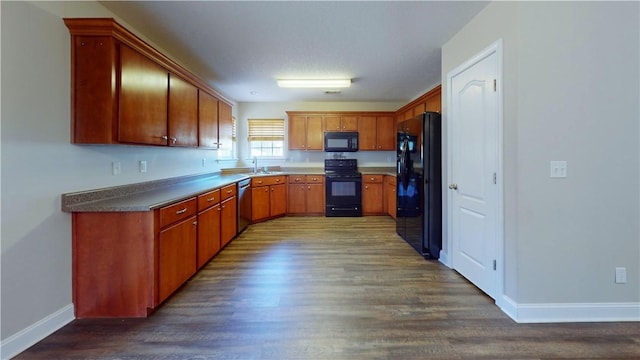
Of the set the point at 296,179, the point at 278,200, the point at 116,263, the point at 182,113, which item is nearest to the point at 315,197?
the point at 296,179

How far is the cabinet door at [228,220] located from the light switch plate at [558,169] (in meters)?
3.22

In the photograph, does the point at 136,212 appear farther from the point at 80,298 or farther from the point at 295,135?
the point at 295,135

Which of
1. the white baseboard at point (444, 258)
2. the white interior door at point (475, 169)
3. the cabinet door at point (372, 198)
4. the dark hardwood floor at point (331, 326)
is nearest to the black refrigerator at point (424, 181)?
the white baseboard at point (444, 258)

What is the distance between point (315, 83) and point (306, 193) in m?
2.27

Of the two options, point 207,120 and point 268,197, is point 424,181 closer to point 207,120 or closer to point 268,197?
point 207,120

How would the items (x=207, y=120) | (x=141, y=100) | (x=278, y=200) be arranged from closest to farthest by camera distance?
(x=141, y=100), (x=207, y=120), (x=278, y=200)

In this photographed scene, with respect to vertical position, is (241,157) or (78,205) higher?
(241,157)

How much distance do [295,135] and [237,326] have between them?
15.1ft

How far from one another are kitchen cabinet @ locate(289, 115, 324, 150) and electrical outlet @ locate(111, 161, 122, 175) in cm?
386

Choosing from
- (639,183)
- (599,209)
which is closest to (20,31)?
(599,209)

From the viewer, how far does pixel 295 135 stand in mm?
6156

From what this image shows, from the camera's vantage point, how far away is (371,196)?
19.3 feet

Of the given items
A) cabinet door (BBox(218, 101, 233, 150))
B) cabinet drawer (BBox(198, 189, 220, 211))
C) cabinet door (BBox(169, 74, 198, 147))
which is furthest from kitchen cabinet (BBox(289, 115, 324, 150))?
cabinet drawer (BBox(198, 189, 220, 211))

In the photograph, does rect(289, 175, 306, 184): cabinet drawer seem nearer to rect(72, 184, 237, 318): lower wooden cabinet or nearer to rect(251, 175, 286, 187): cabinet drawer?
rect(251, 175, 286, 187): cabinet drawer
